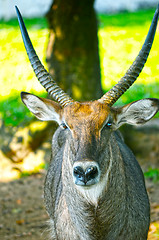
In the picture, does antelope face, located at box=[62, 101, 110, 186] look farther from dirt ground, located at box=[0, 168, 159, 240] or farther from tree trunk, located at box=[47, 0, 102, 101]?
tree trunk, located at box=[47, 0, 102, 101]

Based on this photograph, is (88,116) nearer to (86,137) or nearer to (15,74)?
(86,137)

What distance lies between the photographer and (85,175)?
13.5ft

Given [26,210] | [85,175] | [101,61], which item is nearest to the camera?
[85,175]

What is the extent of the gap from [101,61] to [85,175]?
10.3 meters

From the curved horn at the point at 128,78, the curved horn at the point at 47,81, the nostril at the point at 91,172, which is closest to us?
the nostril at the point at 91,172

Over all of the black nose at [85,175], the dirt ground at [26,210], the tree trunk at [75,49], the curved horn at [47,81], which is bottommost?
the dirt ground at [26,210]

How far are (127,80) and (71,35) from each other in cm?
515

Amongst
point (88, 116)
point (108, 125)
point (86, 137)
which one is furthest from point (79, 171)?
point (108, 125)

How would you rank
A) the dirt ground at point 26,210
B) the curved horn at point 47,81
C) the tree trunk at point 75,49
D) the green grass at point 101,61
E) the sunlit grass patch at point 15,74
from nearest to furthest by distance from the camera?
1. the curved horn at point 47,81
2. the dirt ground at point 26,210
3. the tree trunk at point 75,49
4. the sunlit grass patch at point 15,74
5. the green grass at point 101,61

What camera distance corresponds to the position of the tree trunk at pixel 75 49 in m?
9.77

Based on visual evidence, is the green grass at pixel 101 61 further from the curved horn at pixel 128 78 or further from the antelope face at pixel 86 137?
the antelope face at pixel 86 137

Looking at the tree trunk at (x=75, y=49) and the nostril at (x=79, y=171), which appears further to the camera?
the tree trunk at (x=75, y=49)

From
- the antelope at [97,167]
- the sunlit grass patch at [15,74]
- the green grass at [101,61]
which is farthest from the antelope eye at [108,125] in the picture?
the sunlit grass patch at [15,74]

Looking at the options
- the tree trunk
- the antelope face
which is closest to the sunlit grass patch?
the tree trunk
